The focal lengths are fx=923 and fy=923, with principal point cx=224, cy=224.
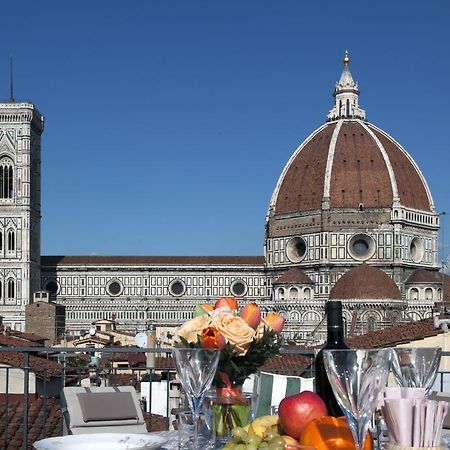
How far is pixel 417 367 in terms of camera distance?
3.38m

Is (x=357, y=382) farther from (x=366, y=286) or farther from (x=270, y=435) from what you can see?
(x=366, y=286)

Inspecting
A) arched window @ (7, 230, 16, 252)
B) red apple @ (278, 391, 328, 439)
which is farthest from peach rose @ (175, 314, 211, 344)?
arched window @ (7, 230, 16, 252)

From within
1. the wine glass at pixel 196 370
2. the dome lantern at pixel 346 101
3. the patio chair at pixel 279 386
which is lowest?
the patio chair at pixel 279 386

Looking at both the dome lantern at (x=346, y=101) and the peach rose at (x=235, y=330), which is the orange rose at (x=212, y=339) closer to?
the peach rose at (x=235, y=330)

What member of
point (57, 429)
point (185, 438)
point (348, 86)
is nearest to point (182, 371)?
point (185, 438)

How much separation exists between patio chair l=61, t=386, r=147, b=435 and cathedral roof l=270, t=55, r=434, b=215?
212 feet

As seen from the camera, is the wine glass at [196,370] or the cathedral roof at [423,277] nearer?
the wine glass at [196,370]

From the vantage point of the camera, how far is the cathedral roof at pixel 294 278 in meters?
65.9

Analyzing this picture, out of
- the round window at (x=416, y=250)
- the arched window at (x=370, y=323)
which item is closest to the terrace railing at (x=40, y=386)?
the arched window at (x=370, y=323)

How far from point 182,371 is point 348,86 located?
252 ft

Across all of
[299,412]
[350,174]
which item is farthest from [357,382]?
[350,174]

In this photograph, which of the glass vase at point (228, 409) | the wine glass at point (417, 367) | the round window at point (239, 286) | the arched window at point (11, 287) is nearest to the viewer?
the wine glass at point (417, 367)

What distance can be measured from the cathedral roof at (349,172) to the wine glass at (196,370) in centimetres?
6611

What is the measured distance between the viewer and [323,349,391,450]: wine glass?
2.81 m
